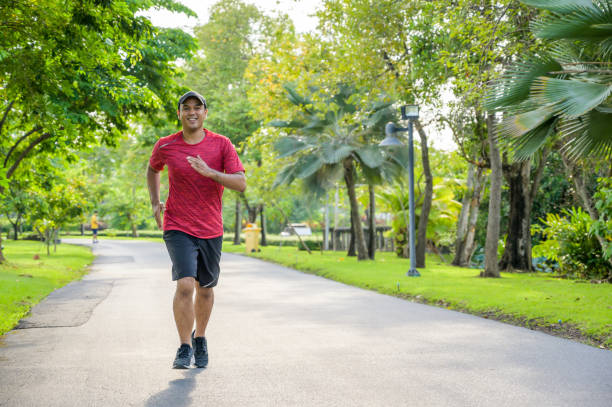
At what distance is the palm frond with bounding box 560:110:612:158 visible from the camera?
29.9ft

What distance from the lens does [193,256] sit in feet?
17.2

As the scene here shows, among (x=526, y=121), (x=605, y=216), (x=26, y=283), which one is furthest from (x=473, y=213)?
(x=26, y=283)

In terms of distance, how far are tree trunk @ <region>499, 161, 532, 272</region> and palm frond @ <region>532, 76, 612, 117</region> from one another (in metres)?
10.2

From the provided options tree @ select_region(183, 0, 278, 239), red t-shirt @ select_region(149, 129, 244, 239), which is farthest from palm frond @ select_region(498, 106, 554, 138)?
tree @ select_region(183, 0, 278, 239)

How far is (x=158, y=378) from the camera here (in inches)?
204

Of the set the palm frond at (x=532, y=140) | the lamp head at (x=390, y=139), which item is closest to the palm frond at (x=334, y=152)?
the lamp head at (x=390, y=139)

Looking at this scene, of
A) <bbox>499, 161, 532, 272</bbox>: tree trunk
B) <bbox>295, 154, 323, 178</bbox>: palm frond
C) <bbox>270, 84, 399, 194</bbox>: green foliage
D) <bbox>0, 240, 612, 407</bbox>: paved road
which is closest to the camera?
<bbox>0, 240, 612, 407</bbox>: paved road

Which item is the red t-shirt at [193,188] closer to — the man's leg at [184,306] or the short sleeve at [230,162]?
the short sleeve at [230,162]

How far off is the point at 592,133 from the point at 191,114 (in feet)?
20.5

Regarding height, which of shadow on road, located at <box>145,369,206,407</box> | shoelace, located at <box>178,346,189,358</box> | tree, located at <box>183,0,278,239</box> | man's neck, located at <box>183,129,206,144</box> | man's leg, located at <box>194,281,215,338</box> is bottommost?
shadow on road, located at <box>145,369,206,407</box>

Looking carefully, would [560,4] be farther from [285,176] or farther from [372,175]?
[285,176]

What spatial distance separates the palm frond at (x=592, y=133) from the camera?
9117mm

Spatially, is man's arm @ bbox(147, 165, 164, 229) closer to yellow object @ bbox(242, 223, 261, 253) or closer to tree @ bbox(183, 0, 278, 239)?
yellow object @ bbox(242, 223, 261, 253)

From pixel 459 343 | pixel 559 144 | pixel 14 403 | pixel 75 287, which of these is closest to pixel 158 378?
pixel 14 403
